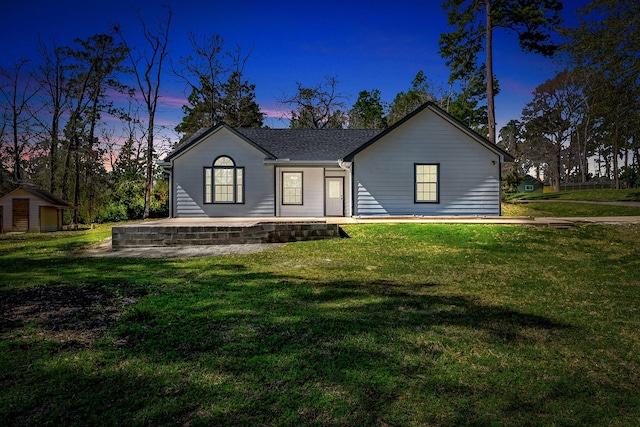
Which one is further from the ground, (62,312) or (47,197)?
(47,197)

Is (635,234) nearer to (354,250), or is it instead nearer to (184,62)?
(354,250)

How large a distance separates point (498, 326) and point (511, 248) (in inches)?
280

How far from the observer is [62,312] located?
4926 mm

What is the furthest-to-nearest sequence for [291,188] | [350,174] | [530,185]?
[530,185] → [291,188] → [350,174]

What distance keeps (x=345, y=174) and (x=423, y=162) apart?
4179 millimetres

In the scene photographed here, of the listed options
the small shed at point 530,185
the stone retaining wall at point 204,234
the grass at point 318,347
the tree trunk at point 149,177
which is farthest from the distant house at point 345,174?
the small shed at point 530,185

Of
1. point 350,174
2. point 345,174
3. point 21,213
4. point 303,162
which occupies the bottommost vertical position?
point 21,213

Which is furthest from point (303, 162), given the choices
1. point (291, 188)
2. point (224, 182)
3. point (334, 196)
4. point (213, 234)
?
point (213, 234)

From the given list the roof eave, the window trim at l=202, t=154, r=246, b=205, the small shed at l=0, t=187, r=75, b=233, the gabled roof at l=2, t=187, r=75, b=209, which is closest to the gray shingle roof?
the roof eave

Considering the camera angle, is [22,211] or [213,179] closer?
[213,179]

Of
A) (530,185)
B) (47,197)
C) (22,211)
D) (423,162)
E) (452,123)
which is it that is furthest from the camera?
(530,185)

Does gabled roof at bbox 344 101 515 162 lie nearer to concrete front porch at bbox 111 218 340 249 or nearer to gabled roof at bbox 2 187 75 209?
concrete front porch at bbox 111 218 340 249

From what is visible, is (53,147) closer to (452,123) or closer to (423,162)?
(423,162)

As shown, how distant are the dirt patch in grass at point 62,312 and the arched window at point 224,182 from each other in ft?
39.6
